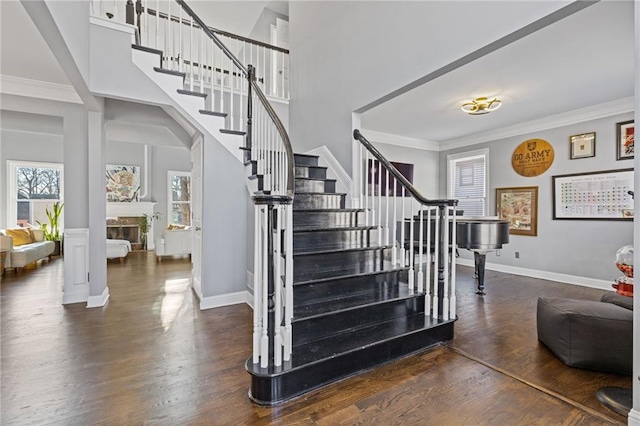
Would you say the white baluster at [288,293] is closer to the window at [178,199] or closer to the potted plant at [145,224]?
the potted plant at [145,224]

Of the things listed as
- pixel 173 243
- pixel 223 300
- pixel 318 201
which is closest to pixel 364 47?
pixel 318 201

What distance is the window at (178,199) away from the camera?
29.9ft

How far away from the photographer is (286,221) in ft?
6.28

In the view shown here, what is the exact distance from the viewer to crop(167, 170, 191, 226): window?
912 centimetres

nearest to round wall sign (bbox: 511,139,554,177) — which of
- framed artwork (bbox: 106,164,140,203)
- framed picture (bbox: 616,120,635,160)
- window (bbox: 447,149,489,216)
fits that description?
window (bbox: 447,149,489,216)

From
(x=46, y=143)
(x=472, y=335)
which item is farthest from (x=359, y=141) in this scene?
(x=46, y=143)

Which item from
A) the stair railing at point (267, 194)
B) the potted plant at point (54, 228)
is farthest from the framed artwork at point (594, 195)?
the potted plant at point (54, 228)

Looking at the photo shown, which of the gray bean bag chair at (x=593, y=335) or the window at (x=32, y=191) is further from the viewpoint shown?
the window at (x=32, y=191)

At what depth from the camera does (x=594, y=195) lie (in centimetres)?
448

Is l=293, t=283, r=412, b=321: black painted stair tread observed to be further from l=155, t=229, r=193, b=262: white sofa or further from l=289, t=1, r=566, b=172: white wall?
l=155, t=229, r=193, b=262: white sofa

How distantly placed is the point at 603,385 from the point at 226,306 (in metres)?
3.41

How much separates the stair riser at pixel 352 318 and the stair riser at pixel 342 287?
222 millimetres

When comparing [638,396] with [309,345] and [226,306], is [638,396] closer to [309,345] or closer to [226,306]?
[309,345]

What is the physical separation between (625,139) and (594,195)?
0.83 m
